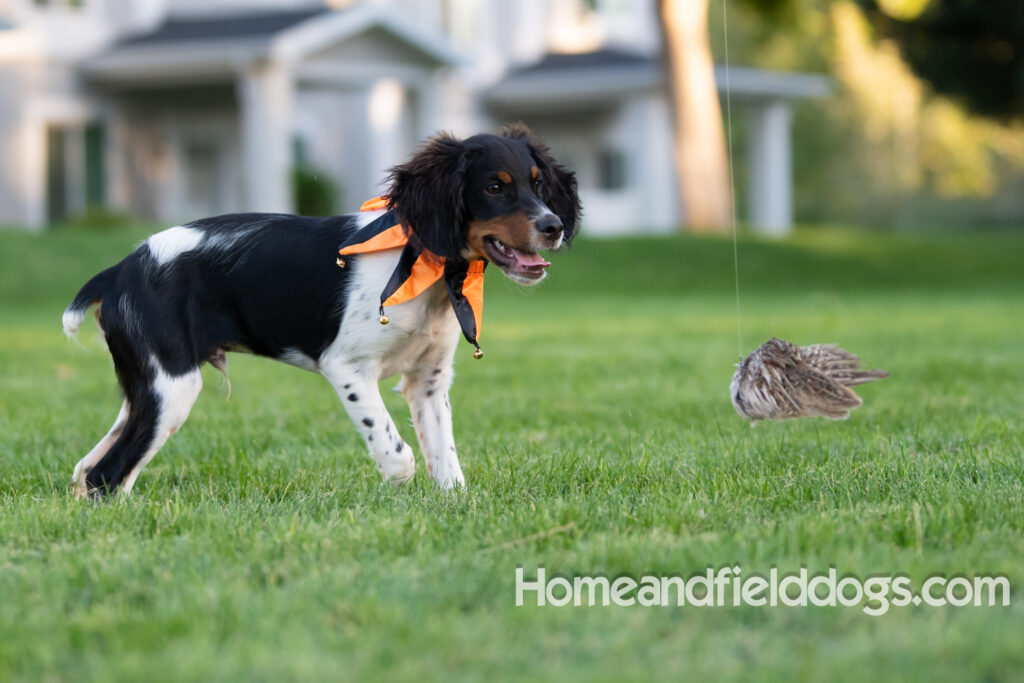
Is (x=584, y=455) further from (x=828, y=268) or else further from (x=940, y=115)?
(x=940, y=115)

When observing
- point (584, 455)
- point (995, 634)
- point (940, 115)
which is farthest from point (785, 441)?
point (940, 115)

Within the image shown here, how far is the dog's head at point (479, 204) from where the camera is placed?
4.63 metres

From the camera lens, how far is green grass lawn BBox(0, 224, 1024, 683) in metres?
2.85

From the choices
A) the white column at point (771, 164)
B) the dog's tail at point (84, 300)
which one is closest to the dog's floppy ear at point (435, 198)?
the dog's tail at point (84, 300)

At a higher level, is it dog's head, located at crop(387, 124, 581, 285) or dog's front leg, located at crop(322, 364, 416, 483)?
dog's head, located at crop(387, 124, 581, 285)

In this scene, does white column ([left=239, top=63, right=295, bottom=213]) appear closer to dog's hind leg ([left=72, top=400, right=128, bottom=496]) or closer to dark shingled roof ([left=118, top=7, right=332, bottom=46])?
dark shingled roof ([left=118, top=7, right=332, bottom=46])

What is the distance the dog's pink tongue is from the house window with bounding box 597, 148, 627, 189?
88.2ft

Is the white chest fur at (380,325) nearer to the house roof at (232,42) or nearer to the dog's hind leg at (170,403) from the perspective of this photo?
the dog's hind leg at (170,403)

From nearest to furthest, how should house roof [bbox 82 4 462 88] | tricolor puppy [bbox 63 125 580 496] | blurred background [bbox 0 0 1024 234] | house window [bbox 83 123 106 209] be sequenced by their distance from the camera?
tricolor puppy [bbox 63 125 580 496], blurred background [bbox 0 0 1024 234], house roof [bbox 82 4 462 88], house window [bbox 83 123 106 209]

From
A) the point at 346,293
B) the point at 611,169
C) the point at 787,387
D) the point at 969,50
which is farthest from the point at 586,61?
the point at 346,293

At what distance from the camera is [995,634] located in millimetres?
2865

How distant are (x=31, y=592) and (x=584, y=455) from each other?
99.2 inches

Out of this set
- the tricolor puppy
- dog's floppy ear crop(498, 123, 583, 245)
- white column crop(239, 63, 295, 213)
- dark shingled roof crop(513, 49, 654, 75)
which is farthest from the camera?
dark shingled roof crop(513, 49, 654, 75)

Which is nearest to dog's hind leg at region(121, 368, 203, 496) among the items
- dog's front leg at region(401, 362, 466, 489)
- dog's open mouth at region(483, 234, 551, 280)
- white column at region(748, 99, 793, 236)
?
dog's front leg at region(401, 362, 466, 489)
